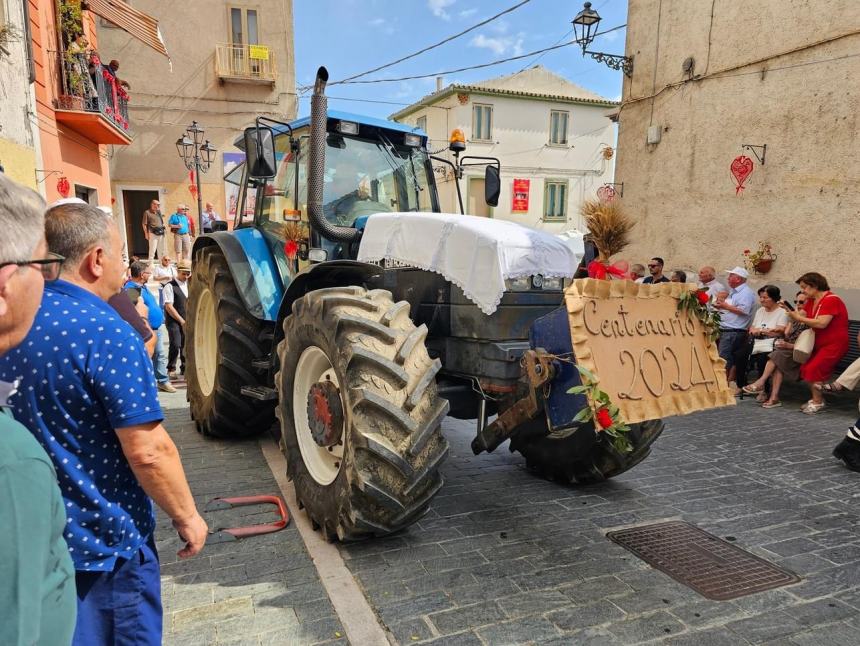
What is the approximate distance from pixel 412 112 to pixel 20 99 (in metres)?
23.5

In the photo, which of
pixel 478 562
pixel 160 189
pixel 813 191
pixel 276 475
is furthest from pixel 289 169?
pixel 160 189

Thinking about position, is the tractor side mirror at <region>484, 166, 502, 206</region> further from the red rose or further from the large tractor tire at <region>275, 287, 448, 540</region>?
the red rose

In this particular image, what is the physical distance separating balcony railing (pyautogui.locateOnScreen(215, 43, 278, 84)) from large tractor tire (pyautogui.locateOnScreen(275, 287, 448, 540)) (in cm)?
1707

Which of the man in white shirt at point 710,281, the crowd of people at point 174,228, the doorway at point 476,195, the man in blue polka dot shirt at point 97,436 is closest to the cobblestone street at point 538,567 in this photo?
the man in blue polka dot shirt at point 97,436

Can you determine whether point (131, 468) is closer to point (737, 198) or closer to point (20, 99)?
point (737, 198)

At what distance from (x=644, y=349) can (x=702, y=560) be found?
1252 millimetres

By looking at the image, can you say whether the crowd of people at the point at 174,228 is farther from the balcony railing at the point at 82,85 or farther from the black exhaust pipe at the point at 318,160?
the black exhaust pipe at the point at 318,160

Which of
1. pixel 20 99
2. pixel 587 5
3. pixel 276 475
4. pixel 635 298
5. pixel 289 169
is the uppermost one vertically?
pixel 587 5

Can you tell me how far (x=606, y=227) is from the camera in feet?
10.6

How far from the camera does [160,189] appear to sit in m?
17.7

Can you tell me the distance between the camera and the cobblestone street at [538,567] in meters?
2.49

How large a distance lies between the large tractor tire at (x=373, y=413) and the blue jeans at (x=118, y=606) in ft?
3.89

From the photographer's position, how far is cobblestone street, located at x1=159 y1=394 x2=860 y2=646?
2490mm

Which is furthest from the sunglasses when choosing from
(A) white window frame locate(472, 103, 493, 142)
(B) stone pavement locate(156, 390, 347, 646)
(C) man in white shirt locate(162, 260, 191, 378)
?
(A) white window frame locate(472, 103, 493, 142)
